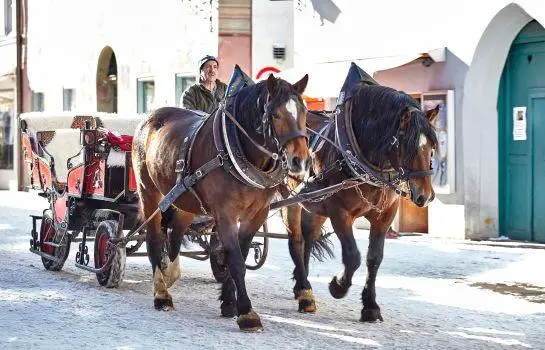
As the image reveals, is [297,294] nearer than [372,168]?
No

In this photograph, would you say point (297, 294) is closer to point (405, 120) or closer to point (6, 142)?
point (405, 120)

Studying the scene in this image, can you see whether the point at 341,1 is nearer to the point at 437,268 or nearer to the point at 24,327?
the point at 437,268

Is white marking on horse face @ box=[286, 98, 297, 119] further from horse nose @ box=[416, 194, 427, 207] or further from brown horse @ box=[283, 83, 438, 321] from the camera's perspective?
horse nose @ box=[416, 194, 427, 207]

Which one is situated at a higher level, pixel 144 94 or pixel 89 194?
pixel 144 94

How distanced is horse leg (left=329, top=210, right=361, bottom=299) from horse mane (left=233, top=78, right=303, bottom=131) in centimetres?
114

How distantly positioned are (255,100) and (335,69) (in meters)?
9.25

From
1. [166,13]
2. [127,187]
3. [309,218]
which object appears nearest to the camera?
[309,218]

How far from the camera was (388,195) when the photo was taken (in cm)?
857

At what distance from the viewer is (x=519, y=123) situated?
15.4 metres

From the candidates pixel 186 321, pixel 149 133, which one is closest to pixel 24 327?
pixel 186 321

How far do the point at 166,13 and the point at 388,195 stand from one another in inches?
615

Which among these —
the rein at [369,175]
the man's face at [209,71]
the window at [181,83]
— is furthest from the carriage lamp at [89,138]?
the window at [181,83]

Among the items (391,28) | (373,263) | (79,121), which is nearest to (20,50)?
(391,28)

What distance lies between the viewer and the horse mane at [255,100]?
25.2ft
